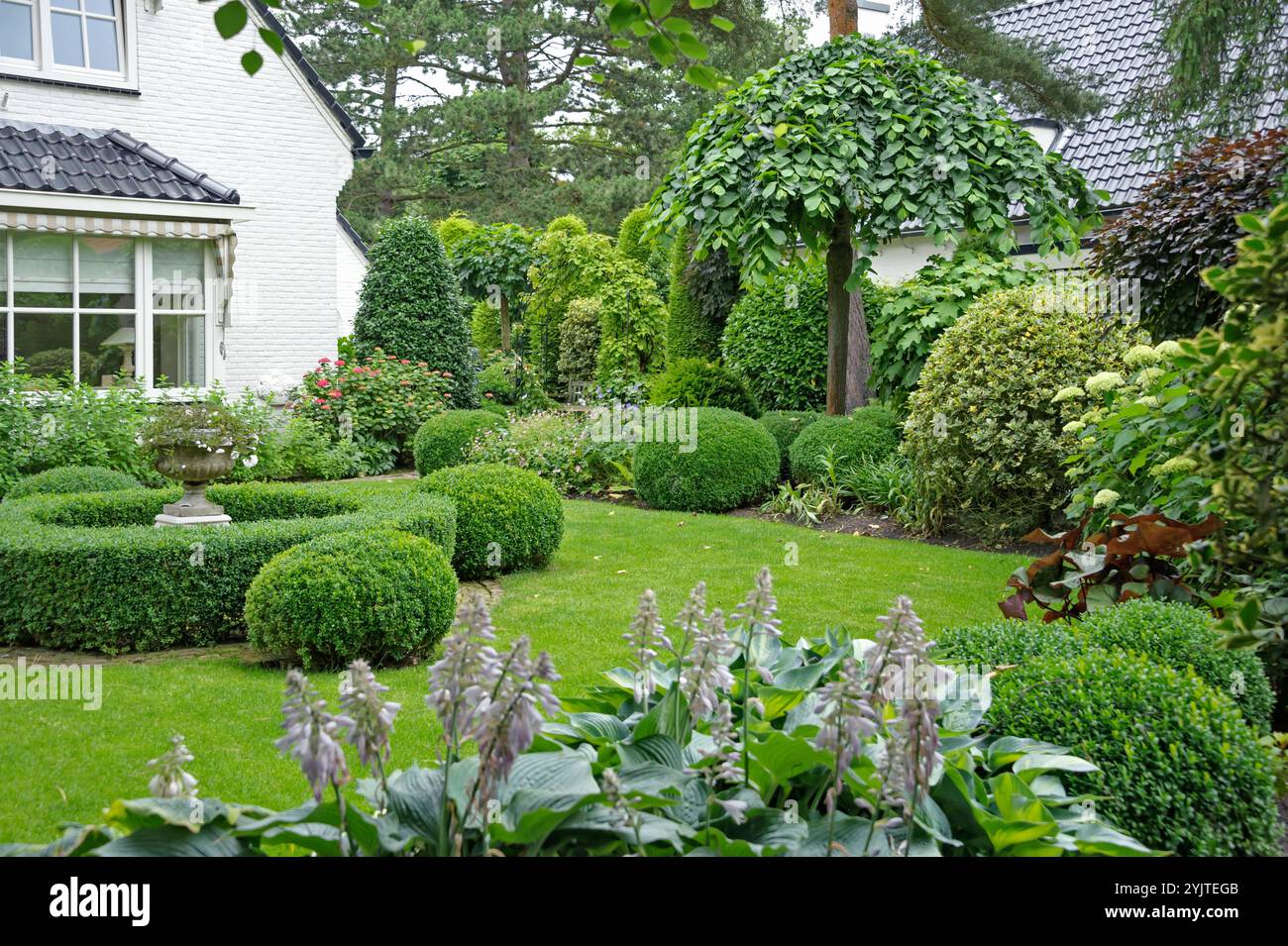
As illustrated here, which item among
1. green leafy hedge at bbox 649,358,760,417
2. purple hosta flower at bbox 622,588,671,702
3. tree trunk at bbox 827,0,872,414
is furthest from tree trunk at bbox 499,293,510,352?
purple hosta flower at bbox 622,588,671,702

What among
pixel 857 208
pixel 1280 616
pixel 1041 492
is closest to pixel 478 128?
pixel 857 208

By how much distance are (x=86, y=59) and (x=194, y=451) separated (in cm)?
864

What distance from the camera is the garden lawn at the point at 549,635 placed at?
4.23 metres

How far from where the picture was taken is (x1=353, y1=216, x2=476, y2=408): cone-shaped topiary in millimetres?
15672

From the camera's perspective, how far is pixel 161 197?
12.4 m

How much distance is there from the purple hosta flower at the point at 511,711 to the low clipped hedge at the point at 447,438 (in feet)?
34.5

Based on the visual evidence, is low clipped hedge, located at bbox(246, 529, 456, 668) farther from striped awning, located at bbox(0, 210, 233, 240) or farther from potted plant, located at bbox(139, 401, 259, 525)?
striped awning, located at bbox(0, 210, 233, 240)

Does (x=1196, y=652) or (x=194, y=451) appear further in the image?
(x=194, y=451)

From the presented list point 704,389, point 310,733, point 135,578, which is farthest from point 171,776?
point 704,389

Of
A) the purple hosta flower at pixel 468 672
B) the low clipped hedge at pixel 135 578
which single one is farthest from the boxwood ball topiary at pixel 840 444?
the purple hosta flower at pixel 468 672

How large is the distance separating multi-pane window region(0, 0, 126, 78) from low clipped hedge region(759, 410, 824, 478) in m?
9.02

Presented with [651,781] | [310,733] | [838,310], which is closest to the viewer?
[310,733]

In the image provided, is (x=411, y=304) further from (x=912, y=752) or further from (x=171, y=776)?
(x=912, y=752)
